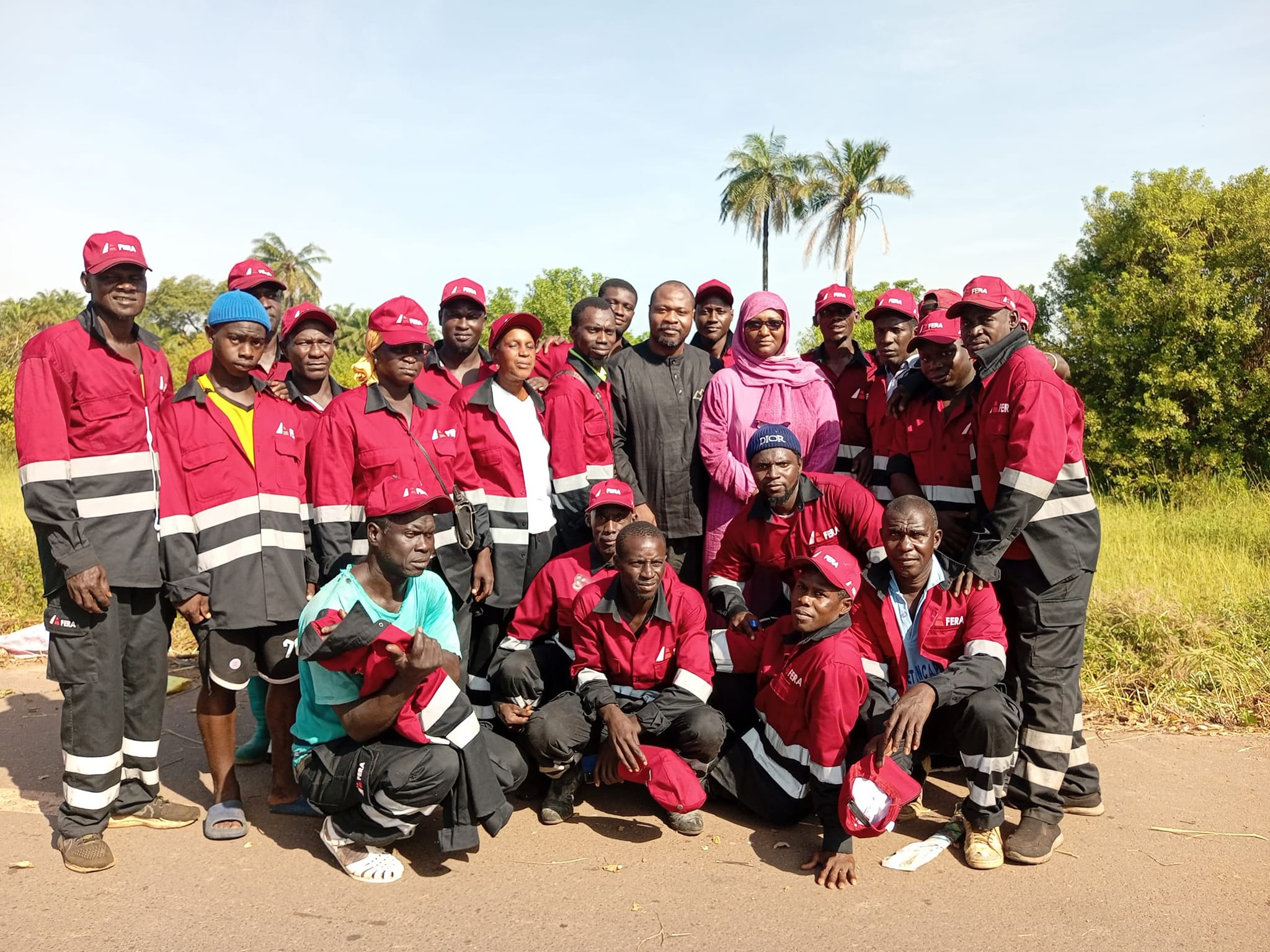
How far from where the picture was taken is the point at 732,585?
4949 millimetres

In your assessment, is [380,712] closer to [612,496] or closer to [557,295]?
[612,496]

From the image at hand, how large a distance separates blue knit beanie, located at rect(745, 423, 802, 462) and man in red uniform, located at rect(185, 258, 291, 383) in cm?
260

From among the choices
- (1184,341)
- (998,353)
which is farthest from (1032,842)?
(1184,341)

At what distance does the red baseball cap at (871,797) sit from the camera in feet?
12.6

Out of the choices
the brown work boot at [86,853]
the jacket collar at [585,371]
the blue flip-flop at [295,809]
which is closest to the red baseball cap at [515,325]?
the jacket collar at [585,371]

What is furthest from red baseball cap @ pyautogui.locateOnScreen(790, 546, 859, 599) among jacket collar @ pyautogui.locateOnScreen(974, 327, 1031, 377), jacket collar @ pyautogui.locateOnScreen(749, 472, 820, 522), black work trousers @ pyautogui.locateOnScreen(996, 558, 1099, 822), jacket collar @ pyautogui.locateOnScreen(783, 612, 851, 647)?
jacket collar @ pyautogui.locateOnScreen(974, 327, 1031, 377)

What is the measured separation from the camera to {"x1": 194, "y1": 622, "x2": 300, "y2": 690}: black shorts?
4.31 m

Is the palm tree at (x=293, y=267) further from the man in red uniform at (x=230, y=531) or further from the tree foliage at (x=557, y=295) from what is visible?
the man in red uniform at (x=230, y=531)

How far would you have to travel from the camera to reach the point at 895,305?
552 cm

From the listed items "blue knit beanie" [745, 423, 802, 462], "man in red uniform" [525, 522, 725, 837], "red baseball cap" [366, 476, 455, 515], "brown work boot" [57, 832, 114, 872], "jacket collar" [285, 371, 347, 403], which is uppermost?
"jacket collar" [285, 371, 347, 403]

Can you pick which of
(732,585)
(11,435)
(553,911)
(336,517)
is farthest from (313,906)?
(11,435)

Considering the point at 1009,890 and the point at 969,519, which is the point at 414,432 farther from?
the point at 1009,890

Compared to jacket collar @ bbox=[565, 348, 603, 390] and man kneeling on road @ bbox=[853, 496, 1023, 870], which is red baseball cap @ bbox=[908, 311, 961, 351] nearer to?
man kneeling on road @ bbox=[853, 496, 1023, 870]

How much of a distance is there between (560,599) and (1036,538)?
7.21ft
